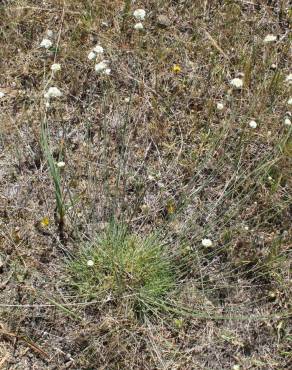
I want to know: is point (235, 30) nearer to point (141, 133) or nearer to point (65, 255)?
point (141, 133)

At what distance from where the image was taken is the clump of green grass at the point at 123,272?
2195 millimetres

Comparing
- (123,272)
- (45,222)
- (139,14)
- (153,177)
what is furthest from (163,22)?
(123,272)

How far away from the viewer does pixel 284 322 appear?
2.23m

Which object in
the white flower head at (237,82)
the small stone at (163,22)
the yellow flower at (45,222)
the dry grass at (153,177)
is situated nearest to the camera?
the dry grass at (153,177)

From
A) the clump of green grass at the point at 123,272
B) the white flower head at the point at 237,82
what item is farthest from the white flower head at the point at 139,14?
the clump of green grass at the point at 123,272

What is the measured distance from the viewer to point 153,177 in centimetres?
248

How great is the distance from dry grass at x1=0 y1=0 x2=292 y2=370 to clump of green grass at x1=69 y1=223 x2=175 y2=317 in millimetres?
33

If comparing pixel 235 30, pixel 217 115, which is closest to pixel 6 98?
pixel 217 115

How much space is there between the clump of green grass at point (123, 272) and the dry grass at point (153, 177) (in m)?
0.03

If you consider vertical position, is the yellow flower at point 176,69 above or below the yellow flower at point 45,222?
above

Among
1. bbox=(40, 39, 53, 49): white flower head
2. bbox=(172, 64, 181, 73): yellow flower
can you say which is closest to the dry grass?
bbox=(172, 64, 181, 73): yellow flower

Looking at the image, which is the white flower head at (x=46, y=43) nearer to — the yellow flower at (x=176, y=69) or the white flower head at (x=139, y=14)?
the white flower head at (x=139, y=14)

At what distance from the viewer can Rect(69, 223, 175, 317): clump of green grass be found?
7.20 ft

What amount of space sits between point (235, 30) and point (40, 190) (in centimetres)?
135
